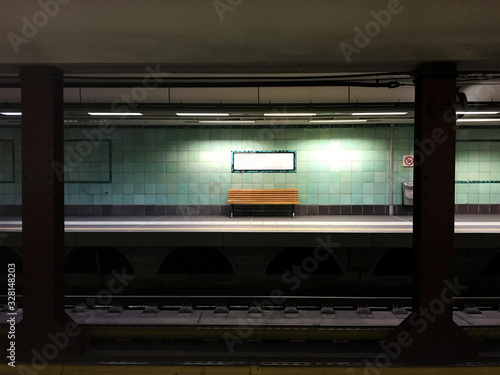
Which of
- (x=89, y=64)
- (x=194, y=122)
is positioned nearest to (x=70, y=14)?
(x=89, y=64)

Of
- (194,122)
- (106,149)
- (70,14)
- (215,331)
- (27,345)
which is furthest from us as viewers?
(106,149)

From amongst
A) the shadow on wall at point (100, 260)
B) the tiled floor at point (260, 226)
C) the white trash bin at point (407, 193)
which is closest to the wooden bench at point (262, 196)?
the tiled floor at point (260, 226)

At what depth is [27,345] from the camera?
3.46 meters

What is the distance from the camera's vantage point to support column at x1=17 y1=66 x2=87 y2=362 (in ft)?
11.6

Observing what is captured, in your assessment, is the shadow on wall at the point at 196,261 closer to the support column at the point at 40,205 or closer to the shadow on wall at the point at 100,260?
the shadow on wall at the point at 100,260

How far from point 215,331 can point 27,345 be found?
188cm

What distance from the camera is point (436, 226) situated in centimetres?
348

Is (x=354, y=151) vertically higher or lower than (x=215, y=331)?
higher

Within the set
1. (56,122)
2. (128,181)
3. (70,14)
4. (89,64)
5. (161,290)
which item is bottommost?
(161,290)

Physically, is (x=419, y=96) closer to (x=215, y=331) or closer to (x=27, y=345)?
(x=215, y=331)

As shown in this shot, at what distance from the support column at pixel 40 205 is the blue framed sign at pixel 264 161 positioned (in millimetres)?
6317

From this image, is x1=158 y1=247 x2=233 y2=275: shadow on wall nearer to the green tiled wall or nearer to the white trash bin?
the green tiled wall

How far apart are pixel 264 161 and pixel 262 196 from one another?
97 cm

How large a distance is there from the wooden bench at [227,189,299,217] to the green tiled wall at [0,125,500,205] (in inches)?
8.7
